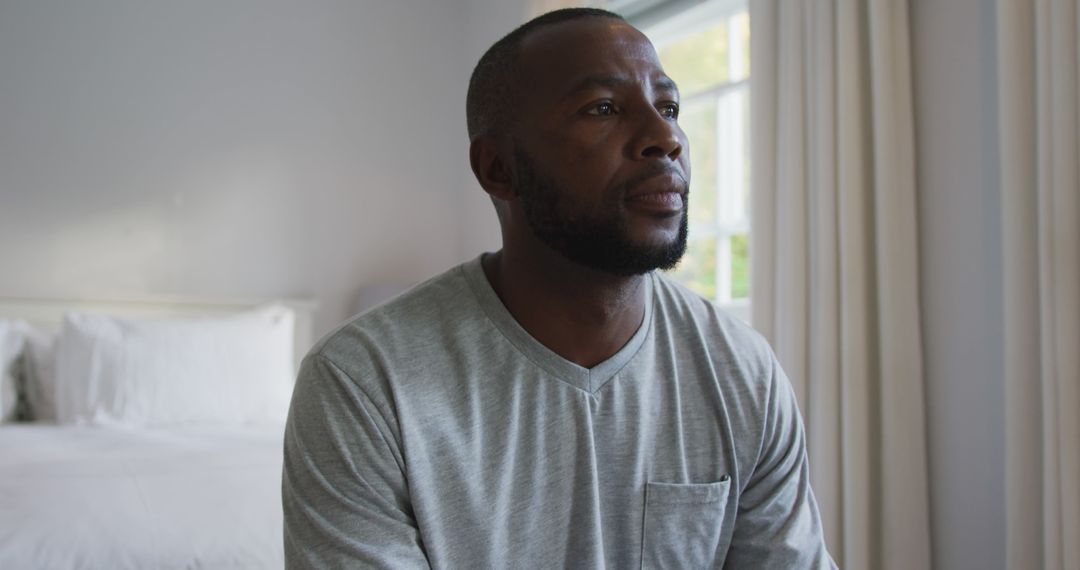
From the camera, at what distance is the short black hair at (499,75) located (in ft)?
3.98

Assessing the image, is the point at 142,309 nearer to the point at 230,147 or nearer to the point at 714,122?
the point at 230,147

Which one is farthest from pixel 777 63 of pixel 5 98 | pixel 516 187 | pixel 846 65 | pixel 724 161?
pixel 5 98

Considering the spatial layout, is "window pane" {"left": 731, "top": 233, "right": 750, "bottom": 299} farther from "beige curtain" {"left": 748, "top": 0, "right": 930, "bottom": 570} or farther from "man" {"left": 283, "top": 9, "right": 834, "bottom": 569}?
"man" {"left": 283, "top": 9, "right": 834, "bottom": 569}

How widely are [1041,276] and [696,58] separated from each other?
1.90 m

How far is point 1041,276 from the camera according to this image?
5.98 feet

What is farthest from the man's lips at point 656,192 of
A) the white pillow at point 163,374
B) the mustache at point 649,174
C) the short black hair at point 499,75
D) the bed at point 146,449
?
the white pillow at point 163,374

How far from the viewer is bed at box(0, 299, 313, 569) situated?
1659 mm

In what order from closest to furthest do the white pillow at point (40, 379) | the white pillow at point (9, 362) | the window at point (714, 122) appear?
the white pillow at point (9, 362) → the white pillow at point (40, 379) → the window at point (714, 122)

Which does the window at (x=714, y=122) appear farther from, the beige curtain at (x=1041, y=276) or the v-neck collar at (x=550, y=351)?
the v-neck collar at (x=550, y=351)

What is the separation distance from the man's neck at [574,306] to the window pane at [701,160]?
2191 mm

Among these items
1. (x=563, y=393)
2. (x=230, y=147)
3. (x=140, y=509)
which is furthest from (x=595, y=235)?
(x=230, y=147)

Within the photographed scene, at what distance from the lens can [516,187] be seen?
3.91ft

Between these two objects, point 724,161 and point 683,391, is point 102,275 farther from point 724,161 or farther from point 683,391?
point 683,391

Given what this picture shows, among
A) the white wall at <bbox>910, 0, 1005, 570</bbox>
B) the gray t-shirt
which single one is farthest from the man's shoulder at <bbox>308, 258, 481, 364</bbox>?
the white wall at <bbox>910, 0, 1005, 570</bbox>
